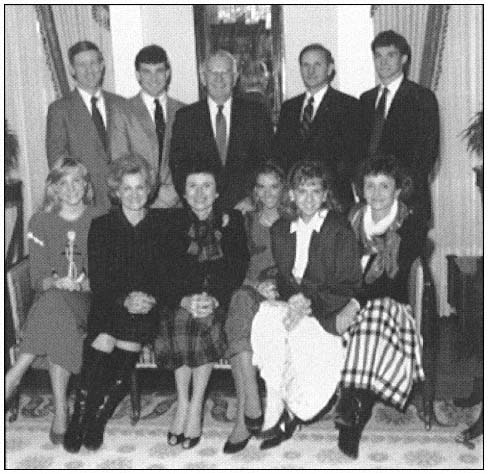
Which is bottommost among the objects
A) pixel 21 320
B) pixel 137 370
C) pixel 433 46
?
pixel 137 370

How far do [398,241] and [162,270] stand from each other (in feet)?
3.77

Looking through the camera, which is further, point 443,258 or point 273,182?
point 443,258

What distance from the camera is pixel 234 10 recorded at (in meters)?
4.90

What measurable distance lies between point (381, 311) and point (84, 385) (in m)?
1.41

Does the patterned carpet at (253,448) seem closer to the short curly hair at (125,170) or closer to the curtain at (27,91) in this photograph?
the short curly hair at (125,170)

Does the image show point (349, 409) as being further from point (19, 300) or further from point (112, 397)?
point (19, 300)

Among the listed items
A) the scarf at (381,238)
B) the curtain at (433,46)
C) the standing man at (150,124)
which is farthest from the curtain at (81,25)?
the scarf at (381,238)

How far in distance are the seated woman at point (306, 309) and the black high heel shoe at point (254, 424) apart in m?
0.03

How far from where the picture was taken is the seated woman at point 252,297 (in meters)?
3.38

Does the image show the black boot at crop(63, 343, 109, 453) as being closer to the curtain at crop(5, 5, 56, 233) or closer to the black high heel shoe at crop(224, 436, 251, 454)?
the black high heel shoe at crop(224, 436, 251, 454)

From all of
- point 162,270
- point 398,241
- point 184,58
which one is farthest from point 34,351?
point 184,58

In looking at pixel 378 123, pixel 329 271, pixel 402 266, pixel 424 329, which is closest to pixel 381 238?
pixel 402 266

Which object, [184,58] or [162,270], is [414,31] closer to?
A: [184,58]

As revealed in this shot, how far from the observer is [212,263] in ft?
11.9
